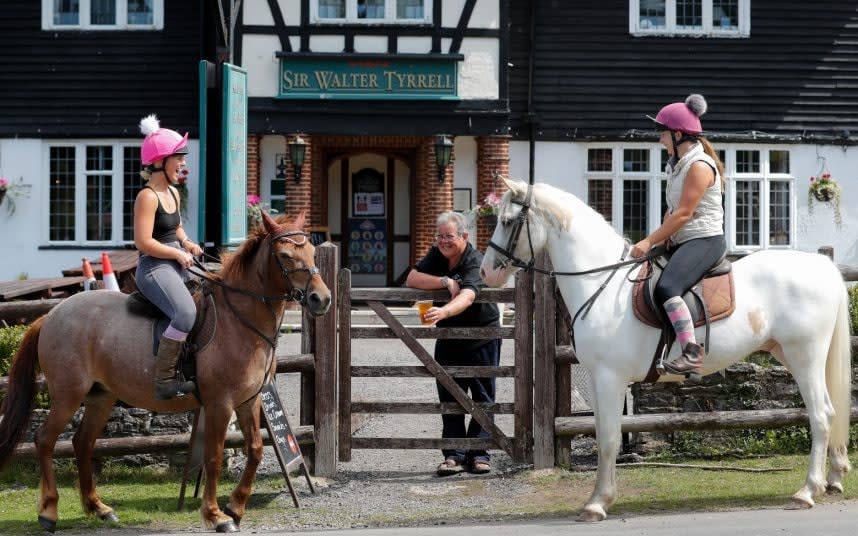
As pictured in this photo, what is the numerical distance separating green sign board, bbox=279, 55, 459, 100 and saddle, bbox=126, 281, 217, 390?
1317cm

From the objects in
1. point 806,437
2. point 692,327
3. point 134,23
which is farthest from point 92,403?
point 134,23

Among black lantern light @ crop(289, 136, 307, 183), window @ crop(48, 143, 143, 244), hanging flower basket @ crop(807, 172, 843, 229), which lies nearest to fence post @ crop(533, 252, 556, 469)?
black lantern light @ crop(289, 136, 307, 183)

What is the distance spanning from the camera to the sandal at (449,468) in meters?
9.34

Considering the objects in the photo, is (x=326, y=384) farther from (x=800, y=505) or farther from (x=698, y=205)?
(x=800, y=505)

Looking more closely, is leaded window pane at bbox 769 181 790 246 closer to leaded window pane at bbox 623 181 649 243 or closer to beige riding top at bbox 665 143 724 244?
leaded window pane at bbox 623 181 649 243

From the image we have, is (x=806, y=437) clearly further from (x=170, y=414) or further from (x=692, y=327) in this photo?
(x=170, y=414)

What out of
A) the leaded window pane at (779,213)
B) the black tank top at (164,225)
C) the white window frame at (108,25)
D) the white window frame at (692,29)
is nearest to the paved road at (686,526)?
the black tank top at (164,225)

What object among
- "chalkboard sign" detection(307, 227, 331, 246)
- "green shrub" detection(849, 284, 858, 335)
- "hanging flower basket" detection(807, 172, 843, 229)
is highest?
"hanging flower basket" detection(807, 172, 843, 229)

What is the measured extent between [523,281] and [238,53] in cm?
1271

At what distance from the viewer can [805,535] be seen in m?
7.02

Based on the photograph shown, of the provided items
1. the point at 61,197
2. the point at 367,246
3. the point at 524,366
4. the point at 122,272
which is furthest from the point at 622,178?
the point at 524,366

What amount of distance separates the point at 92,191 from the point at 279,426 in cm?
1419

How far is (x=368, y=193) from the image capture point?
22.2 m

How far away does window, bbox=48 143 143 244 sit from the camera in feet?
70.6
